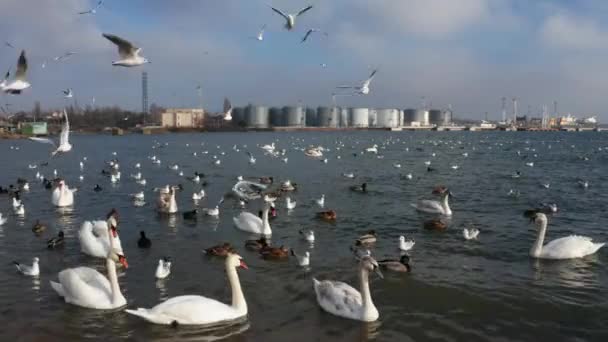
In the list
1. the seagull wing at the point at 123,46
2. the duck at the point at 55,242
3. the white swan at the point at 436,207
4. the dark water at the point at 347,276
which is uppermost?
the seagull wing at the point at 123,46

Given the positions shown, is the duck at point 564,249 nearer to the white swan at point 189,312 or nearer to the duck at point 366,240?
the duck at point 366,240

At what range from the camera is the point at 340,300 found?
10.8m

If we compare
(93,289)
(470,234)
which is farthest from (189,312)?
(470,234)

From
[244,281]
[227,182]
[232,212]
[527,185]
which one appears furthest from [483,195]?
[244,281]

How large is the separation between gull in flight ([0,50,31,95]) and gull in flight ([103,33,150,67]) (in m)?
1.74

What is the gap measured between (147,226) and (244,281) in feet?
25.5

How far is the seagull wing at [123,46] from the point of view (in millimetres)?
11164

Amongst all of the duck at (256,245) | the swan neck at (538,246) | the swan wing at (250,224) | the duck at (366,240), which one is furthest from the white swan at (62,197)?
the swan neck at (538,246)

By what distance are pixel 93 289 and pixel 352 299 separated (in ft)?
16.5

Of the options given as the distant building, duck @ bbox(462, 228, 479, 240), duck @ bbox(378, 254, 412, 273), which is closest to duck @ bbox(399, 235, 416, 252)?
duck @ bbox(378, 254, 412, 273)

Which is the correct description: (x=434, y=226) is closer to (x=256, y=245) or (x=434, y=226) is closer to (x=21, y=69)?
(x=256, y=245)

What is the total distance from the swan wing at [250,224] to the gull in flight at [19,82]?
28.9 feet

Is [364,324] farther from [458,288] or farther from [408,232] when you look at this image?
[408,232]

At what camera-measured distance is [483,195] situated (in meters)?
27.8
